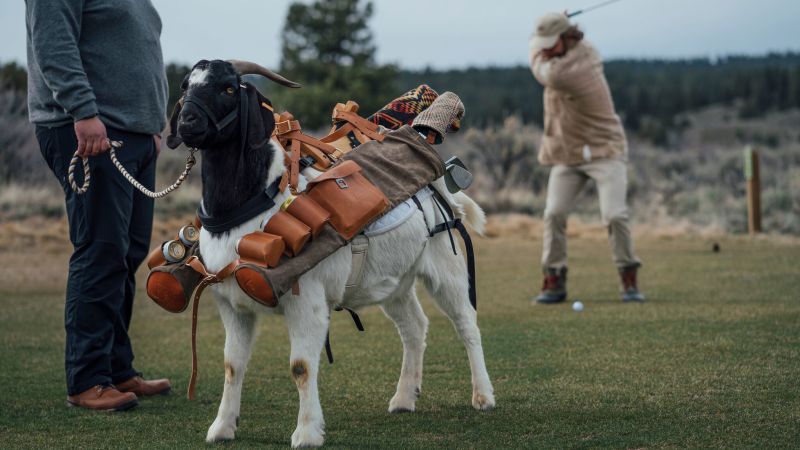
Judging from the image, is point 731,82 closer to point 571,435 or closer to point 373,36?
point 373,36

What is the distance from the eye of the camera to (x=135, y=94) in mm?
6297

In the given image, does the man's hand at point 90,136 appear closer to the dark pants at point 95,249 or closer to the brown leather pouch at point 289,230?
the dark pants at point 95,249

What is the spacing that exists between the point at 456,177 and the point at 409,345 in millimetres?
1059

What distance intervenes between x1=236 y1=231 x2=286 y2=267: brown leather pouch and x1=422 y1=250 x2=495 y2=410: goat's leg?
1.39 m

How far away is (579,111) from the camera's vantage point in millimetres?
10883

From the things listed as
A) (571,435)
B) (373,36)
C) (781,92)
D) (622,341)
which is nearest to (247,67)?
(571,435)

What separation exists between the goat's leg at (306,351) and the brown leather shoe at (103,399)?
149cm

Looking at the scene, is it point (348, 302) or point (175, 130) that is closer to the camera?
point (175, 130)

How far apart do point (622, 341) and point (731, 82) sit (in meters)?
70.3

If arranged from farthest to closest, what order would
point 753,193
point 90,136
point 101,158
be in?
point 753,193
point 101,158
point 90,136

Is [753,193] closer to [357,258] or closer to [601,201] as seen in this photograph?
[601,201]

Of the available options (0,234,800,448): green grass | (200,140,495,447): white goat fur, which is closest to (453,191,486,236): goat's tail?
(200,140,495,447): white goat fur

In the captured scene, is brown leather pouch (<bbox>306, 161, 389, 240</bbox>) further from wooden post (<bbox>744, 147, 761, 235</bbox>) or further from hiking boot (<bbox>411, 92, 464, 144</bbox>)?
wooden post (<bbox>744, 147, 761, 235</bbox>)

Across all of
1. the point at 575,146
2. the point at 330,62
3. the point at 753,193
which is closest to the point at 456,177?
the point at 575,146
